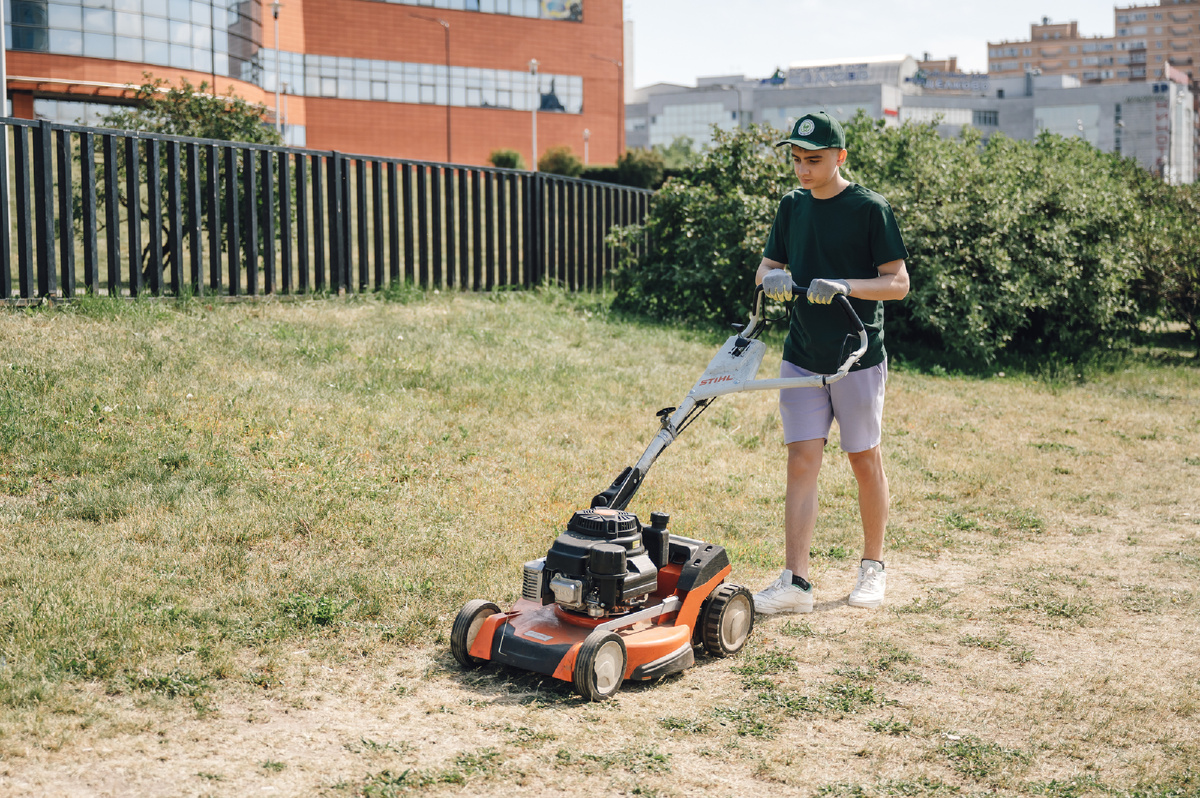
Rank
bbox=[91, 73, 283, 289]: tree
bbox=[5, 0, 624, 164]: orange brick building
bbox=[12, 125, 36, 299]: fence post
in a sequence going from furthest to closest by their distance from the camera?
bbox=[5, 0, 624, 164]: orange brick building, bbox=[91, 73, 283, 289]: tree, bbox=[12, 125, 36, 299]: fence post

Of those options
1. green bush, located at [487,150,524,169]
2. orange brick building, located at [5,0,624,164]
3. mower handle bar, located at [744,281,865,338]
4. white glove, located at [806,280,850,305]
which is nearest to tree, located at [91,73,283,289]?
mower handle bar, located at [744,281,865,338]

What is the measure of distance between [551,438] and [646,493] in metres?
1.10

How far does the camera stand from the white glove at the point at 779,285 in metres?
4.14

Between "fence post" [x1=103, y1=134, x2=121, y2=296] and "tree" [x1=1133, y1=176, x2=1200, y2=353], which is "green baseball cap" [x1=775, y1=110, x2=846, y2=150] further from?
"tree" [x1=1133, y1=176, x2=1200, y2=353]

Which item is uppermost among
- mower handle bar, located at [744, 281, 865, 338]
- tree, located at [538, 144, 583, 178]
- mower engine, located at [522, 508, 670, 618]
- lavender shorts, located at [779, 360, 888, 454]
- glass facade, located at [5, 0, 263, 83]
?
glass facade, located at [5, 0, 263, 83]

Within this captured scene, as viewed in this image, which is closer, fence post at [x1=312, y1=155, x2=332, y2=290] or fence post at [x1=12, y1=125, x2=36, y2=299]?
fence post at [x1=12, y1=125, x2=36, y2=299]

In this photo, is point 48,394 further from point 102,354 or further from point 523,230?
point 523,230

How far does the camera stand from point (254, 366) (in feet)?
25.4

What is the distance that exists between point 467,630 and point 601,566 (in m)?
0.59

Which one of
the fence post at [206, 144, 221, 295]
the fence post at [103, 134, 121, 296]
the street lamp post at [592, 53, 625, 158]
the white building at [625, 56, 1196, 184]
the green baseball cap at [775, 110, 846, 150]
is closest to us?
the green baseball cap at [775, 110, 846, 150]

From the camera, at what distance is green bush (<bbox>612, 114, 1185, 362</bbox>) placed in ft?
39.2

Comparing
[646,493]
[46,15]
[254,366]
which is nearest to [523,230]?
[254,366]

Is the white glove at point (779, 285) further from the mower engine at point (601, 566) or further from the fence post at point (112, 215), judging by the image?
the fence post at point (112, 215)

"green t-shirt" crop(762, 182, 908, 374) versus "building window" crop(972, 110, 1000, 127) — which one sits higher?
"building window" crop(972, 110, 1000, 127)
